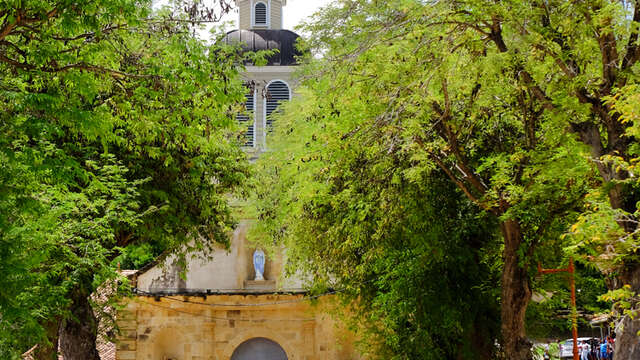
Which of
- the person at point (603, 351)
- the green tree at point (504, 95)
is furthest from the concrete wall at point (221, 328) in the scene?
the green tree at point (504, 95)

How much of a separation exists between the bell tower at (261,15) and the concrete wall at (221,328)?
22205 mm

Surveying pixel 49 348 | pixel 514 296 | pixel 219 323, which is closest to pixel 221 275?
pixel 219 323

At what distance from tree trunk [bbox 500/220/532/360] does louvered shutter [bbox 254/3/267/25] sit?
108 feet

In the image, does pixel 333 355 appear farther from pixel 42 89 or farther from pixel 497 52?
pixel 42 89

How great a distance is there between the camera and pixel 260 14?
4403cm

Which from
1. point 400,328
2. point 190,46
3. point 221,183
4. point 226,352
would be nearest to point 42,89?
point 190,46

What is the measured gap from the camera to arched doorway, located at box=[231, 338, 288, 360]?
85.6 ft

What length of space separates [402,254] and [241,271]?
1159cm

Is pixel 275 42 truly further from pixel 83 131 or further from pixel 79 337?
pixel 83 131

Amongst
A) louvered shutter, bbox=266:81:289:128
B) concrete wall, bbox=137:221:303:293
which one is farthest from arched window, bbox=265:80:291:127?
concrete wall, bbox=137:221:303:293

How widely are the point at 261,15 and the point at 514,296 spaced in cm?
3377

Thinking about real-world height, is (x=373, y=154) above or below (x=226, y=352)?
above

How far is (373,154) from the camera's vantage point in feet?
45.4

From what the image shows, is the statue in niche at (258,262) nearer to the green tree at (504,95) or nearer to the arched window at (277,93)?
the arched window at (277,93)
